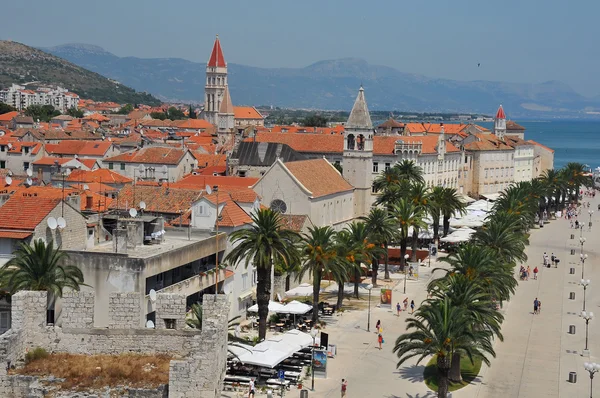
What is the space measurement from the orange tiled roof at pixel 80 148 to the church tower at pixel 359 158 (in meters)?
35.3

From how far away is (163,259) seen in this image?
37750 mm

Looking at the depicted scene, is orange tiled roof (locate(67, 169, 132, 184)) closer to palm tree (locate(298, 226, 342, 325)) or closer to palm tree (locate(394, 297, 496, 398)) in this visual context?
palm tree (locate(298, 226, 342, 325))

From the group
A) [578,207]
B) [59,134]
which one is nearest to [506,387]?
[578,207]

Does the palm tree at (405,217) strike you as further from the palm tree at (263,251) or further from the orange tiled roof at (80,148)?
the orange tiled roof at (80,148)

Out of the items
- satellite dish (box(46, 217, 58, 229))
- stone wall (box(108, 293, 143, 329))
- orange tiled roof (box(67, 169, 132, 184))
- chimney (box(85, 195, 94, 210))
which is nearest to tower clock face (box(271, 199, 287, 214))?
orange tiled roof (box(67, 169, 132, 184))

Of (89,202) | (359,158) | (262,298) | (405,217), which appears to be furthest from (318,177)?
(262,298)

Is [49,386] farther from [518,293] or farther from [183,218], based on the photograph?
[518,293]

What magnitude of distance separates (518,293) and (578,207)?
2520 inches

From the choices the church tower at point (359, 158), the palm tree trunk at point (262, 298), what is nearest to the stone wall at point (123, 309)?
the palm tree trunk at point (262, 298)

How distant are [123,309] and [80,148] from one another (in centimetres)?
9704

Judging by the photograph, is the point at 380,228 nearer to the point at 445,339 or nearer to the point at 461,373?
the point at 461,373

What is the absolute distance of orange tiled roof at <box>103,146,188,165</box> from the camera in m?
98.4

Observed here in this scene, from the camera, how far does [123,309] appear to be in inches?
736

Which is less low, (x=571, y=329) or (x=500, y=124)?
(x=500, y=124)
